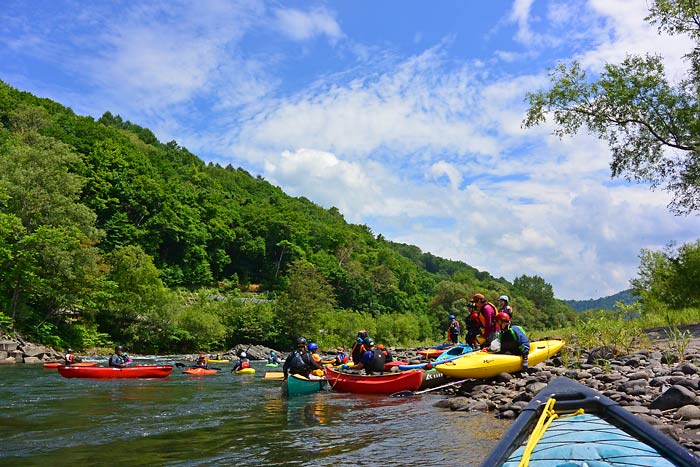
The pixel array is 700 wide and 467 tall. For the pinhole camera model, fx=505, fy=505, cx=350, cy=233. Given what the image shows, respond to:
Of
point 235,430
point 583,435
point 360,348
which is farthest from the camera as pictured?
point 360,348

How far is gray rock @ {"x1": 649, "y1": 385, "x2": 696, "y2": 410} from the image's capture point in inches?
266

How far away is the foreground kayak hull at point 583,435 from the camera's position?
3.08 metres

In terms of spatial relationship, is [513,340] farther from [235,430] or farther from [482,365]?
[235,430]

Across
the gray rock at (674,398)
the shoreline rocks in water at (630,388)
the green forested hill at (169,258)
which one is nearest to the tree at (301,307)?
the green forested hill at (169,258)

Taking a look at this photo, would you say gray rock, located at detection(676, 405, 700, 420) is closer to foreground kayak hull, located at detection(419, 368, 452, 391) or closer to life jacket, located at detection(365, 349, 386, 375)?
foreground kayak hull, located at detection(419, 368, 452, 391)

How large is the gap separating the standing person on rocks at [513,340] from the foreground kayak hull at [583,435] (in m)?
8.08

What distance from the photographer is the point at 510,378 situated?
11172 millimetres

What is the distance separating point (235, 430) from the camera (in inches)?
336

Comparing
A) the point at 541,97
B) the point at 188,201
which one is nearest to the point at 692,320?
the point at 541,97

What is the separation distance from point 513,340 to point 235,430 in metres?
6.48

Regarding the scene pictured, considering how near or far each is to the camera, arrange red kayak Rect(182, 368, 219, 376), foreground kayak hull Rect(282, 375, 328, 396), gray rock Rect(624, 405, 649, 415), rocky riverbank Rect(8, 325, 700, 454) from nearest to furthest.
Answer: rocky riverbank Rect(8, 325, 700, 454) < gray rock Rect(624, 405, 649, 415) < foreground kayak hull Rect(282, 375, 328, 396) < red kayak Rect(182, 368, 219, 376)

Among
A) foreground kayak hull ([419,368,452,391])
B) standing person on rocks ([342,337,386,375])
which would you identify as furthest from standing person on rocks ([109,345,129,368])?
foreground kayak hull ([419,368,452,391])

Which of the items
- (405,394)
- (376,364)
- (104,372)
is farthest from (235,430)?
(104,372)

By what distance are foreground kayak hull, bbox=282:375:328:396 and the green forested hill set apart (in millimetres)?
24416
